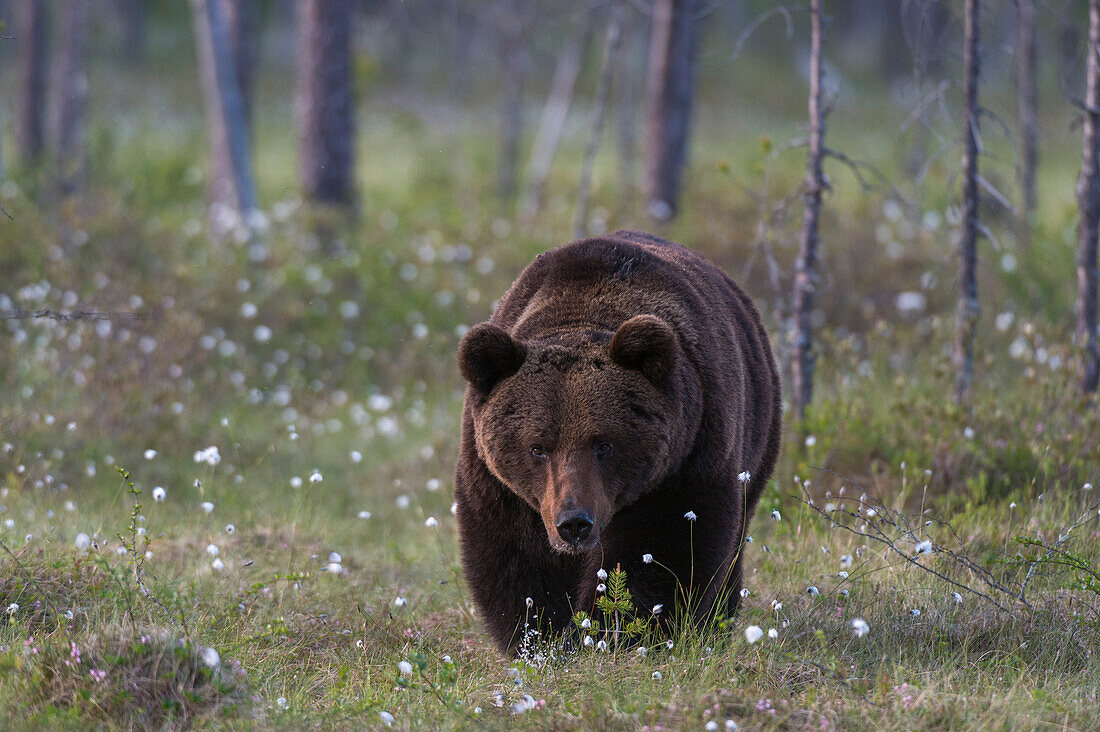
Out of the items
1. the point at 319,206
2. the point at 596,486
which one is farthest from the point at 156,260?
the point at 596,486

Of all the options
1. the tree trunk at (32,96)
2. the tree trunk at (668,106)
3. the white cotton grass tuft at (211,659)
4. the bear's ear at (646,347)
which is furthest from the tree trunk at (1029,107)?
the tree trunk at (32,96)

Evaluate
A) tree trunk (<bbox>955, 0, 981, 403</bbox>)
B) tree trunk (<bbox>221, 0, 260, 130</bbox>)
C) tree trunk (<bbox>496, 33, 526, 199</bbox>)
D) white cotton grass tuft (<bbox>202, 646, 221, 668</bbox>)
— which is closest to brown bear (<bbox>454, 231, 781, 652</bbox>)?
white cotton grass tuft (<bbox>202, 646, 221, 668</bbox>)

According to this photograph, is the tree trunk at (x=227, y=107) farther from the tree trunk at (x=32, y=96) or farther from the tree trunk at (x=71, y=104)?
the tree trunk at (x=32, y=96)

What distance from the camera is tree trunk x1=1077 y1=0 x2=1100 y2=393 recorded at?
664cm

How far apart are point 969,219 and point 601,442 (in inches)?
185

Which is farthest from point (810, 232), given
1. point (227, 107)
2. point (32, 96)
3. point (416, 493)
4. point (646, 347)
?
point (32, 96)

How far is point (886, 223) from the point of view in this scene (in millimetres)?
13008

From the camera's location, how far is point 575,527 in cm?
355

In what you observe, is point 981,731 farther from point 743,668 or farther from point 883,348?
point 883,348

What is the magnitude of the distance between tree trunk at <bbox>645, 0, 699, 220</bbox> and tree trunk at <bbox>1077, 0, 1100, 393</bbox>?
262 inches

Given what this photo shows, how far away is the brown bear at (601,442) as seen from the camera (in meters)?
3.80

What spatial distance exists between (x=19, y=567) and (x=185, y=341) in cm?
444

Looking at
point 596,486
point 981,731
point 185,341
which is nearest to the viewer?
point 981,731

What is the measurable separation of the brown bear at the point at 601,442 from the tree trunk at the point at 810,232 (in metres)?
2.56
